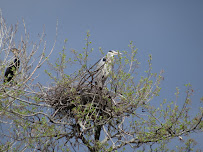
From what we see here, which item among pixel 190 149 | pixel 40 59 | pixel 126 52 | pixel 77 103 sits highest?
pixel 126 52

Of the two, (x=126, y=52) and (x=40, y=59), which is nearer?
(x=40, y=59)

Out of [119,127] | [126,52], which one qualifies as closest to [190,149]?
[119,127]

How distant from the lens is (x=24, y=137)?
4.85 m

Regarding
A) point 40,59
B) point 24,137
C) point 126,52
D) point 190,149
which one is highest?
point 126,52

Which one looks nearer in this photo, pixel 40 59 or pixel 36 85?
pixel 40 59

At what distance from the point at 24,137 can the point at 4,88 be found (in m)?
Answer: 1.31

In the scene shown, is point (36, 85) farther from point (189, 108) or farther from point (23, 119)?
point (189, 108)

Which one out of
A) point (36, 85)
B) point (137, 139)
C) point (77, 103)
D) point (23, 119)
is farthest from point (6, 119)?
point (137, 139)

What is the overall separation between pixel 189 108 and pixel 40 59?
2.68 metres

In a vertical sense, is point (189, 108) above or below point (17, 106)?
below

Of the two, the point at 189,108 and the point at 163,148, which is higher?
the point at 189,108

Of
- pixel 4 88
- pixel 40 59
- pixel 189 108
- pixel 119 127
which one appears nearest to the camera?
pixel 4 88

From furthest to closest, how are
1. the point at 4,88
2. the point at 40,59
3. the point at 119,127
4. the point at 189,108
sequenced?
the point at 119,127 < the point at 189,108 < the point at 40,59 < the point at 4,88

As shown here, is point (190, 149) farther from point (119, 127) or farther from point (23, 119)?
point (23, 119)
